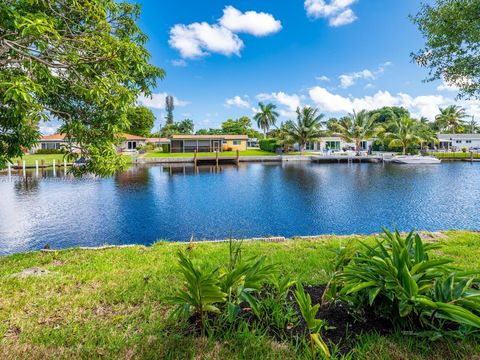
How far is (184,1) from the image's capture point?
23.8 m

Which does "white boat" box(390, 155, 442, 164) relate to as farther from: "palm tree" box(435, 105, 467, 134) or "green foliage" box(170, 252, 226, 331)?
"green foliage" box(170, 252, 226, 331)

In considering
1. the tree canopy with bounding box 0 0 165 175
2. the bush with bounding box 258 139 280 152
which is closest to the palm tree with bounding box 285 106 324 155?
the bush with bounding box 258 139 280 152

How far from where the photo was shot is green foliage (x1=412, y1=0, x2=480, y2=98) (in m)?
5.86

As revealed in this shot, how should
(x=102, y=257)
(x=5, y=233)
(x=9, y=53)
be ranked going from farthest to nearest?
(x=5, y=233), (x=102, y=257), (x=9, y=53)

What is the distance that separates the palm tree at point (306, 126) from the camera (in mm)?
45500

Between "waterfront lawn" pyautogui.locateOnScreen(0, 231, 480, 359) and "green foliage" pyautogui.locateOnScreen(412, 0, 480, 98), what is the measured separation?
4.23 metres

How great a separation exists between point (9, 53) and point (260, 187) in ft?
63.1

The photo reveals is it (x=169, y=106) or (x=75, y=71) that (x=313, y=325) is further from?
(x=169, y=106)

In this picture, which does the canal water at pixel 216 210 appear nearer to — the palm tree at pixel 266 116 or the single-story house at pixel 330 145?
the single-story house at pixel 330 145

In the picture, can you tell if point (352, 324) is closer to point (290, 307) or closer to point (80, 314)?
point (290, 307)

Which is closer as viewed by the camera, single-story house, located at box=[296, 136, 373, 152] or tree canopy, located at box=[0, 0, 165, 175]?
tree canopy, located at box=[0, 0, 165, 175]

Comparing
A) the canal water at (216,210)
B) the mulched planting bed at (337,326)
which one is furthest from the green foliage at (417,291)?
the canal water at (216,210)

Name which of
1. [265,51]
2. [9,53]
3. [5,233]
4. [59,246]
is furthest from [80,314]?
[265,51]

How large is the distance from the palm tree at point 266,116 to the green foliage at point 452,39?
62764 mm
